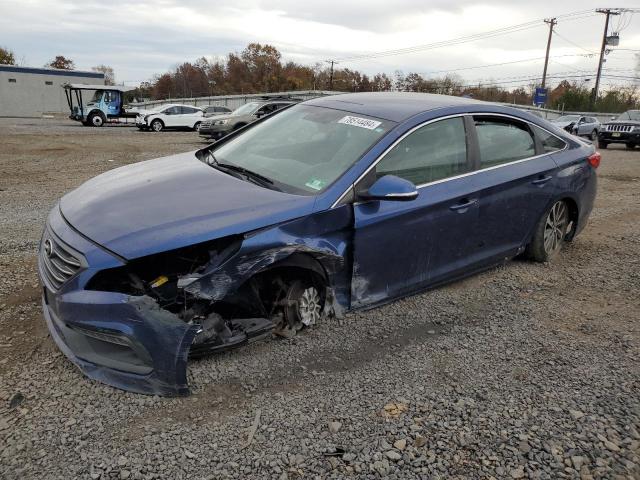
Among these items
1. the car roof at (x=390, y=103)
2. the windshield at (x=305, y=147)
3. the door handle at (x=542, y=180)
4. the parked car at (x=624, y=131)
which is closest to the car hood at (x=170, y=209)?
the windshield at (x=305, y=147)

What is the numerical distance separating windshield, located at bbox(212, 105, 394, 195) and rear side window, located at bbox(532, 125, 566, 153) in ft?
6.11

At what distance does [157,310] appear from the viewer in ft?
8.45

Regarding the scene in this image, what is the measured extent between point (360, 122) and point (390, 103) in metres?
0.45

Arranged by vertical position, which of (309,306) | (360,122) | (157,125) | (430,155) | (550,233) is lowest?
→ (157,125)

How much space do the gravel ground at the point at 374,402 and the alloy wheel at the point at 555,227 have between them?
2.64 ft

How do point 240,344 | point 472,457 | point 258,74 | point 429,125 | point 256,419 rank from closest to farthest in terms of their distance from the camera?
point 472,457
point 256,419
point 240,344
point 429,125
point 258,74

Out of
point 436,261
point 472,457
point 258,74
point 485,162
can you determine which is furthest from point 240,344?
point 258,74

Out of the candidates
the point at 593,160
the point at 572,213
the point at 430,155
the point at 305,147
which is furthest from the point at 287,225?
the point at 593,160

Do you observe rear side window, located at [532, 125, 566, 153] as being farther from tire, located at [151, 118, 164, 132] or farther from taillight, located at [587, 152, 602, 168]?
tire, located at [151, 118, 164, 132]

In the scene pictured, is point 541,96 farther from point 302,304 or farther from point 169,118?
point 302,304

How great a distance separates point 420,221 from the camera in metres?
3.57

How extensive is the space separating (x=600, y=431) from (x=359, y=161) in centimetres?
207

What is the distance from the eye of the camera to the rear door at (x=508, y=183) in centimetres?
405

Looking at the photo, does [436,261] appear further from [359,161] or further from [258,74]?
[258,74]
